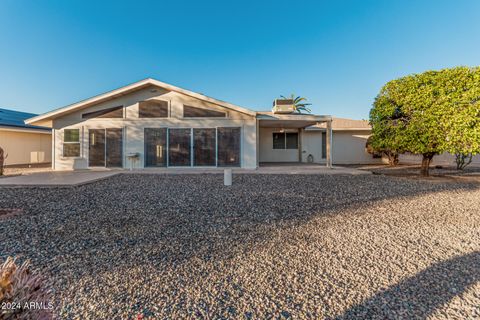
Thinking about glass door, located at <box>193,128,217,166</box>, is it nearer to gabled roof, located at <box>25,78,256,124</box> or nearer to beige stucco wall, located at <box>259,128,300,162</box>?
gabled roof, located at <box>25,78,256,124</box>

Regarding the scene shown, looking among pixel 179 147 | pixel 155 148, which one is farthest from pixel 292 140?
pixel 155 148

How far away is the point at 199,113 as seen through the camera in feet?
33.6

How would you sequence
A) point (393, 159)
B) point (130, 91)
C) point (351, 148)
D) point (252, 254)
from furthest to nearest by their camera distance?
point (351, 148)
point (393, 159)
point (130, 91)
point (252, 254)

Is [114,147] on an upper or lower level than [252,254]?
upper

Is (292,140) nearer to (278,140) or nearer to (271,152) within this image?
(278,140)

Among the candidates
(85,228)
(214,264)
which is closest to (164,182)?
(85,228)

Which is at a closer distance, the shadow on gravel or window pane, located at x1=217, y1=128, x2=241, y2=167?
the shadow on gravel

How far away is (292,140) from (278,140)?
3.24ft

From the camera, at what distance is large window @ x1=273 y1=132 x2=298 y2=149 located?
49.4 ft

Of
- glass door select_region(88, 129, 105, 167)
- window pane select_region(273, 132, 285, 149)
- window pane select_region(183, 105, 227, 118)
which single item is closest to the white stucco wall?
window pane select_region(273, 132, 285, 149)

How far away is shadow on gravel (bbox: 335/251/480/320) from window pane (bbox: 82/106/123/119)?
455 inches

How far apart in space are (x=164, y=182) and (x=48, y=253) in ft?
15.9

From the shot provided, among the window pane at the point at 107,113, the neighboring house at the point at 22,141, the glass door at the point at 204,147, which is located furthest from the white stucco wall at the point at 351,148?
the neighboring house at the point at 22,141

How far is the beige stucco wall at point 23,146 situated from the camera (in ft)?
44.1
